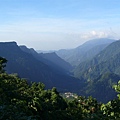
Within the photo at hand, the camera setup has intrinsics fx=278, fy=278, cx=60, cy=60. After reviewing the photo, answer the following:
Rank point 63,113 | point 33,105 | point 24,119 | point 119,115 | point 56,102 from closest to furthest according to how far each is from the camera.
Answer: point 24,119 → point 119,115 → point 33,105 → point 63,113 → point 56,102

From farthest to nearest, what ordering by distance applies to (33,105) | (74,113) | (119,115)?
1. (74,113)
2. (33,105)
3. (119,115)

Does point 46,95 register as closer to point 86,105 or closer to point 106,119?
point 86,105

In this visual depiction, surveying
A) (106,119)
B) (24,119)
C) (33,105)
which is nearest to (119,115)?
(106,119)

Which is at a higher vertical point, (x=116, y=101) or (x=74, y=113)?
(x=116, y=101)

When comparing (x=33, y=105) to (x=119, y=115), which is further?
(x=33, y=105)

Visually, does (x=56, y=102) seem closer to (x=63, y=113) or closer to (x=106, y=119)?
(x=63, y=113)

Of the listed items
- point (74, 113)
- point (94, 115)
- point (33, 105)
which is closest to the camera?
point (94, 115)

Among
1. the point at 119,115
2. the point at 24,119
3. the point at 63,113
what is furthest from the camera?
the point at 63,113

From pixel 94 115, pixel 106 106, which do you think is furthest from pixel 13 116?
pixel 106 106

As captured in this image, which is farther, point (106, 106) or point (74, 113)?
point (74, 113)
